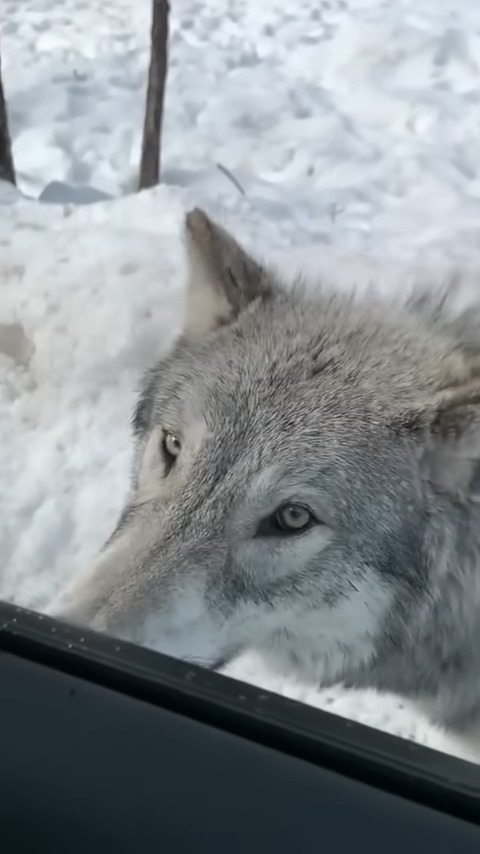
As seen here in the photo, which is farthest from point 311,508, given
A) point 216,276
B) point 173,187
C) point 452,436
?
point 173,187

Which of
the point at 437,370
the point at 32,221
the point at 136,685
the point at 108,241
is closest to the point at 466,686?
the point at 437,370

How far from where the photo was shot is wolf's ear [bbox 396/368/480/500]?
5.65 ft

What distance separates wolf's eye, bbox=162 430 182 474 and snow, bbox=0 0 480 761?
35 cm

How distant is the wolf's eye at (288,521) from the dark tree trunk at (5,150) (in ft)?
9.47

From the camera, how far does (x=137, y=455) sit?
2.17 metres

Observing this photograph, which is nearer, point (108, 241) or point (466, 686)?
point (466, 686)

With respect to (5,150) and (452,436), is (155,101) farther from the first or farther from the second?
(452,436)

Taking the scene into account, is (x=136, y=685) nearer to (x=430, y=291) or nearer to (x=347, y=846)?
(x=347, y=846)

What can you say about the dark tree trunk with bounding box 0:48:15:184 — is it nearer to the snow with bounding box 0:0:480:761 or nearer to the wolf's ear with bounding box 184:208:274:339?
the snow with bounding box 0:0:480:761

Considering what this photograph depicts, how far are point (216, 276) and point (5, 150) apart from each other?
8.01 feet

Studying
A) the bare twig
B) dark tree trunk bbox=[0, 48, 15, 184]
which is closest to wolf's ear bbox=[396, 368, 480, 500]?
the bare twig

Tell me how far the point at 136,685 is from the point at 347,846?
31 cm

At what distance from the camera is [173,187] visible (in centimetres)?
418

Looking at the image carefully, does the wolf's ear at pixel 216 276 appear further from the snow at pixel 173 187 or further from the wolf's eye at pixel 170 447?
the snow at pixel 173 187
